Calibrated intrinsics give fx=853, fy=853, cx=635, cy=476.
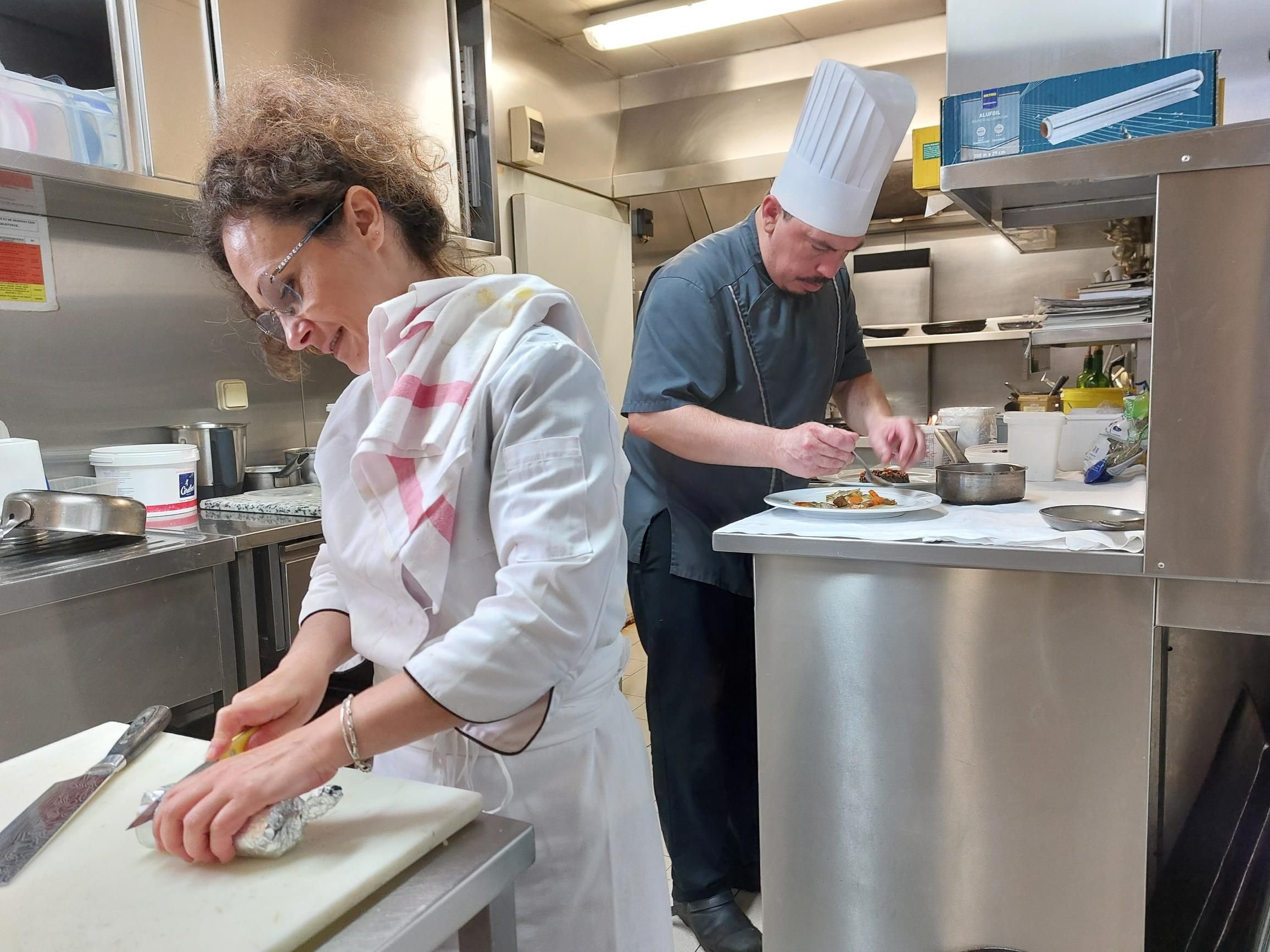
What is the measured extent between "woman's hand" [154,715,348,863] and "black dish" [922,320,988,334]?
4.26 m

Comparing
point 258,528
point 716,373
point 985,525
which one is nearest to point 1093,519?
point 985,525

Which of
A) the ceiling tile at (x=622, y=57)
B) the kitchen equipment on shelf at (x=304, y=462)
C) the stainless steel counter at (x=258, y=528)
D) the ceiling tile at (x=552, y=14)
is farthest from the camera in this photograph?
the ceiling tile at (x=622, y=57)

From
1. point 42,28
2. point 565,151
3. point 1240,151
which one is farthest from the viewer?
point 565,151

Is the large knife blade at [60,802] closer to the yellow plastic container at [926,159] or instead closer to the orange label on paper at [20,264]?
the orange label on paper at [20,264]

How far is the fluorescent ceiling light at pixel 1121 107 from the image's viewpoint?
1.26m

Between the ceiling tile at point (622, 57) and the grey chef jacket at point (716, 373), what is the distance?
2.69m

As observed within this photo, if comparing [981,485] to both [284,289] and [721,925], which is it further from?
[284,289]

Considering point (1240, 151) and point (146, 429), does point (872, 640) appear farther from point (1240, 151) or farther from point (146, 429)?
point (146, 429)

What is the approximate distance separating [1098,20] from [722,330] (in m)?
0.95

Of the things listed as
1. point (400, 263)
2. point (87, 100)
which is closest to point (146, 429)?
point (87, 100)

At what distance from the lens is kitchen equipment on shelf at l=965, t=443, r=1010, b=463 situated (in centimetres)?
220

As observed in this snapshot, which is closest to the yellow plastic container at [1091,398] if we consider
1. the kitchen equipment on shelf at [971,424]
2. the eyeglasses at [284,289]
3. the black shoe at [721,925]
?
the kitchen equipment on shelf at [971,424]

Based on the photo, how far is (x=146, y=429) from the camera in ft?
8.07

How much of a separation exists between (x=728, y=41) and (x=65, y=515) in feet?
12.3
